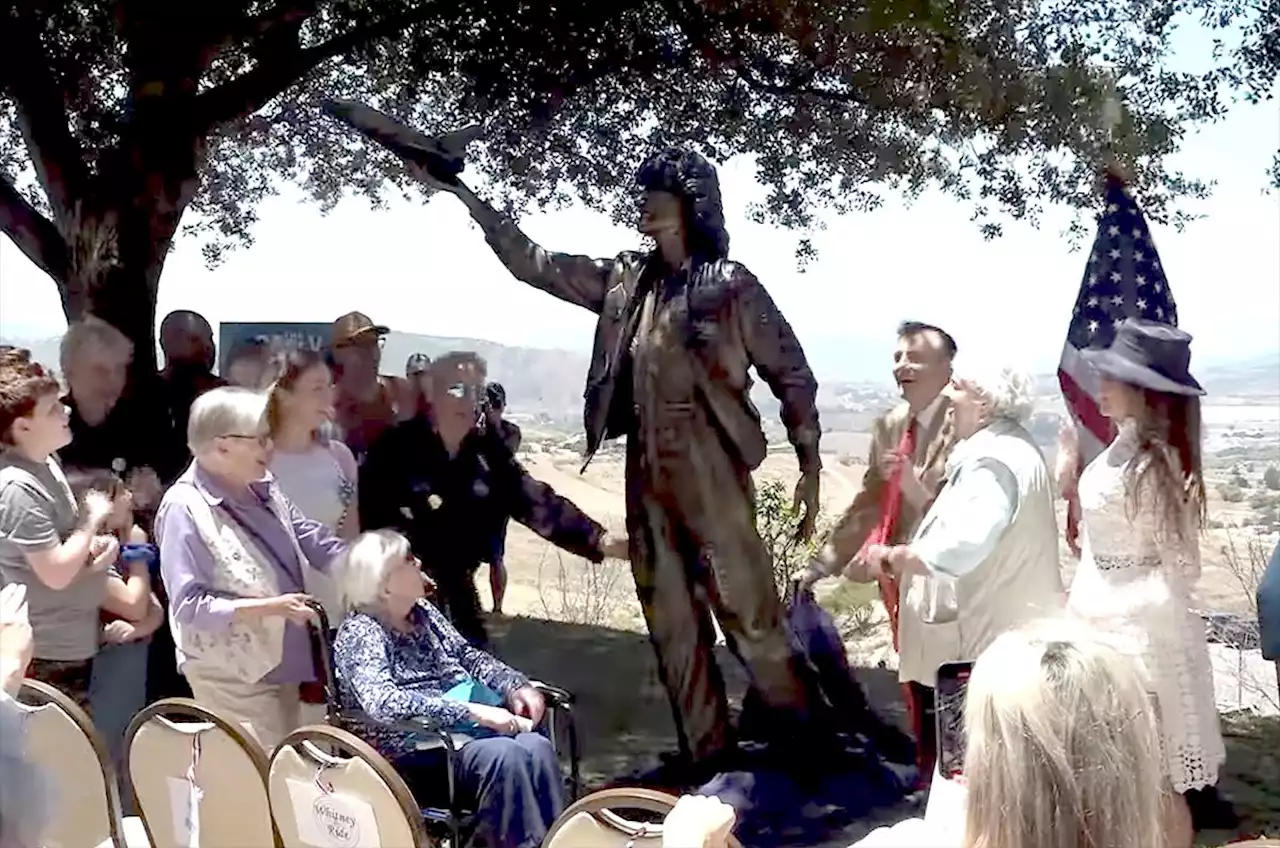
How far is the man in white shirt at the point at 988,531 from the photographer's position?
2680mm

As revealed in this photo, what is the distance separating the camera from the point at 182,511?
3125 mm

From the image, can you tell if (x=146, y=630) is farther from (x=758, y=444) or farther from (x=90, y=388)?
(x=758, y=444)

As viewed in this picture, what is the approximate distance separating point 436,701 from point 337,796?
558 mm

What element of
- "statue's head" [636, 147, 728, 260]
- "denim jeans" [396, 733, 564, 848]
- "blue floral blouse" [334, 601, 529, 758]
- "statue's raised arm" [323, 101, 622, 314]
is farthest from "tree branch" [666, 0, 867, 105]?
"denim jeans" [396, 733, 564, 848]

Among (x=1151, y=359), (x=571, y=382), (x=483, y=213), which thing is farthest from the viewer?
(x=483, y=213)

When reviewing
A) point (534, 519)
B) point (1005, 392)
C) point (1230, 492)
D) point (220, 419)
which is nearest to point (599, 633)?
point (534, 519)

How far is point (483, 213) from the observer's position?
11.6 ft

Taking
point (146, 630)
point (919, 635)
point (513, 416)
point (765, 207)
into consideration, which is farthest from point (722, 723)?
→ point (146, 630)

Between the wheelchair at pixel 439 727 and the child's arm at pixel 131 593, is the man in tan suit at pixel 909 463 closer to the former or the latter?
the wheelchair at pixel 439 727

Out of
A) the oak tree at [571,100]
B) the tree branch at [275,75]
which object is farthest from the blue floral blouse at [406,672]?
the tree branch at [275,75]

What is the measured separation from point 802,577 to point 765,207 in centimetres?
85

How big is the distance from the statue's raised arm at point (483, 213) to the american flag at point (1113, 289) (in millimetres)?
1075

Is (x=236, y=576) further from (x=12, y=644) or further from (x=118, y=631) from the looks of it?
(x=12, y=644)

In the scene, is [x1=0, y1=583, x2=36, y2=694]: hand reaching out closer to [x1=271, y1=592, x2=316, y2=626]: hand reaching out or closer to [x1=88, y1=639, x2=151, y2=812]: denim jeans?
[x1=271, y1=592, x2=316, y2=626]: hand reaching out
